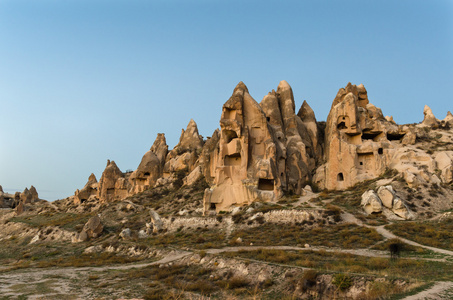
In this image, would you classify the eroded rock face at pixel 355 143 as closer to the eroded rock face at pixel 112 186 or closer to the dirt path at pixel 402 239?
the dirt path at pixel 402 239

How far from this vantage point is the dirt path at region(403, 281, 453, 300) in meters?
9.65

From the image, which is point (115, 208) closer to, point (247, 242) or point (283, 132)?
point (283, 132)

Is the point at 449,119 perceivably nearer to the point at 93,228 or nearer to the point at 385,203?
the point at 385,203

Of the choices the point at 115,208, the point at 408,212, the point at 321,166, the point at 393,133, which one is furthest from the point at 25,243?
the point at 393,133

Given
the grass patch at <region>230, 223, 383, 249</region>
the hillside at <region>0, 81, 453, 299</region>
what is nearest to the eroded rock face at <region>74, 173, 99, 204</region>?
the hillside at <region>0, 81, 453, 299</region>

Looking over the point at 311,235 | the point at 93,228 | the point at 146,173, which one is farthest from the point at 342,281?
the point at 146,173

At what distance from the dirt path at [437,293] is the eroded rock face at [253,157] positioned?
2491 centimetres

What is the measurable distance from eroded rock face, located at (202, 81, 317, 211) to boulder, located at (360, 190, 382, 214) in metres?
8.83

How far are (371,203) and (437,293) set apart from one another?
20.6 metres

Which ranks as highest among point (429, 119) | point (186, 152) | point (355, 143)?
point (429, 119)

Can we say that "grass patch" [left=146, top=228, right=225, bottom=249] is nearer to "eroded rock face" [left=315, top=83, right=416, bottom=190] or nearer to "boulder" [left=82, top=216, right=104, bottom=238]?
"boulder" [left=82, top=216, right=104, bottom=238]

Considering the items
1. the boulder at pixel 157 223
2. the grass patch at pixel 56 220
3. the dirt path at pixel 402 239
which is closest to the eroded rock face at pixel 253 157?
the boulder at pixel 157 223

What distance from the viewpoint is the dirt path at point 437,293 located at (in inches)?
380

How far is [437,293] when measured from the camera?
32.7ft
